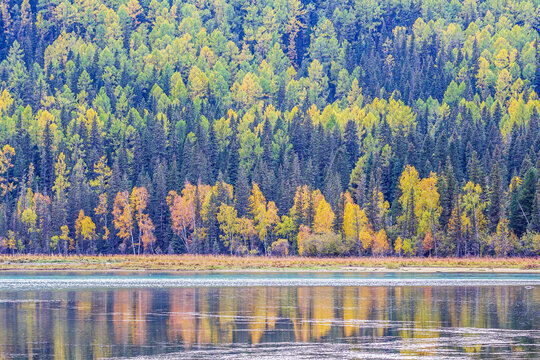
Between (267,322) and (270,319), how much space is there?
126 centimetres

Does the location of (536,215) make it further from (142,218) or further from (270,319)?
(270,319)

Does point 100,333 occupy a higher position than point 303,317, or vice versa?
point 100,333

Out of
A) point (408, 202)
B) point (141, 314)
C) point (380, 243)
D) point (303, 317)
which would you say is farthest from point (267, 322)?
point (408, 202)

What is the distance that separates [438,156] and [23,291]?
107m

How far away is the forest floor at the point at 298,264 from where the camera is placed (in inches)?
4348

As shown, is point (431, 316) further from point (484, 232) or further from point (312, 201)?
point (312, 201)

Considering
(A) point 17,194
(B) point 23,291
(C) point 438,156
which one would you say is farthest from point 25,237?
(B) point 23,291

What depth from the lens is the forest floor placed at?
110 meters

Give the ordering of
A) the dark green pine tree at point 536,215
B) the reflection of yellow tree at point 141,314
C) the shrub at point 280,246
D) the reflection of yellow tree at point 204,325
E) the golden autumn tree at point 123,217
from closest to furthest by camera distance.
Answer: the reflection of yellow tree at point 204,325, the reflection of yellow tree at point 141,314, the dark green pine tree at point 536,215, the shrub at point 280,246, the golden autumn tree at point 123,217

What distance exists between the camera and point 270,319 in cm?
5228

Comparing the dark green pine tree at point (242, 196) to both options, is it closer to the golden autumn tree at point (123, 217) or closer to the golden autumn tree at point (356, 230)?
the golden autumn tree at point (123, 217)

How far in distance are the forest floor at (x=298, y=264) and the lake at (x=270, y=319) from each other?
2683cm

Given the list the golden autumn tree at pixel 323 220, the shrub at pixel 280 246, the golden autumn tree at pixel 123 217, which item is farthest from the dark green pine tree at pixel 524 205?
the golden autumn tree at pixel 123 217

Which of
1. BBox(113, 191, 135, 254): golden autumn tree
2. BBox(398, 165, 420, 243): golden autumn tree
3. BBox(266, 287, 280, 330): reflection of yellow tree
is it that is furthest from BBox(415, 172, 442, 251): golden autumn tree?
BBox(266, 287, 280, 330): reflection of yellow tree
